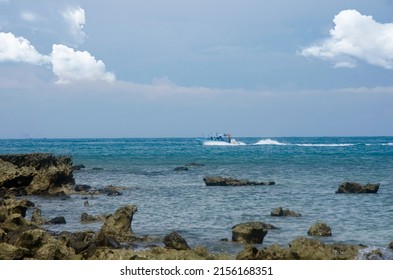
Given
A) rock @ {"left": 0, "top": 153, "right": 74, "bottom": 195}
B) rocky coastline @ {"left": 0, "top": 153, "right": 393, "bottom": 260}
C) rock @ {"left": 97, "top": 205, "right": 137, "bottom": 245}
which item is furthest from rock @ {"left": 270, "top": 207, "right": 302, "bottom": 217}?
rock @ {"left": 0, "top": 153, "right": 74, "bottom": 195}

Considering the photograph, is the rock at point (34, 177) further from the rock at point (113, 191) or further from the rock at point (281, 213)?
the rock at point (281, 213)

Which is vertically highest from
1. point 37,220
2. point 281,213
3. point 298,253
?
point 298,253

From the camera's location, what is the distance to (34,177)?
4166 cm

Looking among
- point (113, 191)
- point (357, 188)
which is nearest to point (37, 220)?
point (113, 191)

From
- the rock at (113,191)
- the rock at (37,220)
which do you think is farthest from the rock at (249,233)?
the rock at (113,191)

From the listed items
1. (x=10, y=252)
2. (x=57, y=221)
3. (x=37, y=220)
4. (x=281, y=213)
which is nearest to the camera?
(x=10, y=252)

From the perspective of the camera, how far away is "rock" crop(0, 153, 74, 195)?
4072cm

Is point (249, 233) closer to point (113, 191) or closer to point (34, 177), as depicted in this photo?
point (113, 191)

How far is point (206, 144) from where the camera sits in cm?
16338

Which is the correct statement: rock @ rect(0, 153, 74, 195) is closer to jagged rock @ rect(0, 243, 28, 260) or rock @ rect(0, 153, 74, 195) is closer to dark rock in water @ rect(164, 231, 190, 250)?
dark rock in water @ rect(164, 231, 190, 250)

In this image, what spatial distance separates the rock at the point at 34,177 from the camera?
40.7m

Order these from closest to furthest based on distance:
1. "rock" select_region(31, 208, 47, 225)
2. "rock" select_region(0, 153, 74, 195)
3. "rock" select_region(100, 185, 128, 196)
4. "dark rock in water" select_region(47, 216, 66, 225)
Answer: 1. "rock" select_region(31, 208, 47, 225)
2. "dark rock in water" select_region(47, 216, 66, 225)
3. "rock" select_region(0, 153, 74, 195)
4. "rock" select_region(100, 185, 128, 196)

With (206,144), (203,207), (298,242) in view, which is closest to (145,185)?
(203,207)

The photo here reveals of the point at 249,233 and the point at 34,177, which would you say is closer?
the point at 249,233
